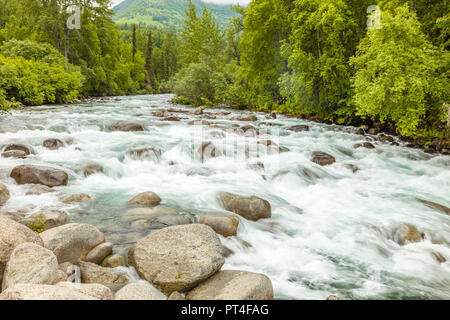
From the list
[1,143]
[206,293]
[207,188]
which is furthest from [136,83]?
[206,293]

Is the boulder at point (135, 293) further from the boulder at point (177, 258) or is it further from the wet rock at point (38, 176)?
the wet rock at point (38, 176)

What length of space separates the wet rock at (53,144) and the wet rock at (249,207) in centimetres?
748

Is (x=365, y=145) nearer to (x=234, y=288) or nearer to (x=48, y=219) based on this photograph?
(x=234, y=288)

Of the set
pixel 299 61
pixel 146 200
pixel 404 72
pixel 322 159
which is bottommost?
pixel 146 200

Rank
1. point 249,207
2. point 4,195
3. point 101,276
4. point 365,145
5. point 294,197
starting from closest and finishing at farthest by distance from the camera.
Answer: point 101,276 < point 4,195 < point 249,207 < point 294,197 < point 365,145

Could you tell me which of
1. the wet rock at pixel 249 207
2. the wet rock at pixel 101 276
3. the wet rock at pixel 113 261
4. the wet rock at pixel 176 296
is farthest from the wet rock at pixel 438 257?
the wet rock at pixel 113 261

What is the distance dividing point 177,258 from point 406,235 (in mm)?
4964

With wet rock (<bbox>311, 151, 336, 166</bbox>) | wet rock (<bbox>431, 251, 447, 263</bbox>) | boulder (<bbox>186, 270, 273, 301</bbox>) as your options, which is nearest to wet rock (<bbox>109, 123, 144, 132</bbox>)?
wet rock (<bbox>311, 151, 336, 166</bbox>)

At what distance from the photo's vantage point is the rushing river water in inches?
187

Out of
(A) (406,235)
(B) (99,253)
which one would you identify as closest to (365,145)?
(A) (406,235)

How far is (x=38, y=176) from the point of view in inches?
287

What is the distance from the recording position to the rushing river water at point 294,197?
475 centimetres
